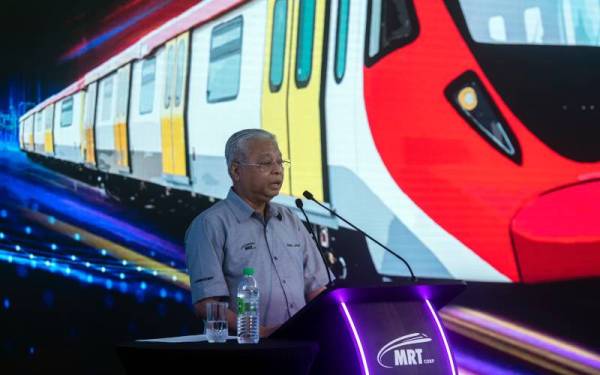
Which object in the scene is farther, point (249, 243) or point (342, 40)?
point (342, 40)

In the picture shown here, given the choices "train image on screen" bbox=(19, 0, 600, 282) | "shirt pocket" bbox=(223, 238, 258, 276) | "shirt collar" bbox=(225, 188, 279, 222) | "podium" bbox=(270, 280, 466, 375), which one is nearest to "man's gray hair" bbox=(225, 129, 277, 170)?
"shirt collar" bbox=(225, 188, 279, 222)

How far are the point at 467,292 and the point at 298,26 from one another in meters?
1.49

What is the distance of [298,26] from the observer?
4367 millimetres

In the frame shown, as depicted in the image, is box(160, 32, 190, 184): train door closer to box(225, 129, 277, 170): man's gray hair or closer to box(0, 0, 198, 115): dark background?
box(0, 0, 198, 115): dark background

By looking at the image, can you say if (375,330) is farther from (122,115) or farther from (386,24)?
(122,115)

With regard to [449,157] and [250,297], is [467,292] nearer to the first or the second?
[449,157]

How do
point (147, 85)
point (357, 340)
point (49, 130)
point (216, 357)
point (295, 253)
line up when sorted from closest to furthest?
1. point (216, 357)
2. point (357, 340)
3. point (295, 253)
4. point (49, 130)
5. point (147, 85)

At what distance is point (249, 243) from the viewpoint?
2.75 meters

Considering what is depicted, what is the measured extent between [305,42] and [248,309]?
2.12m

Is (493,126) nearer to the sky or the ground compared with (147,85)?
nearer to the ground

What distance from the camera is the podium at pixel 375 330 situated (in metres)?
2.42

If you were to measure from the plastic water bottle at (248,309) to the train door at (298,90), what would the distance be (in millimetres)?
1685

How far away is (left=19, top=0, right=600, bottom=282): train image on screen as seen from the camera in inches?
171

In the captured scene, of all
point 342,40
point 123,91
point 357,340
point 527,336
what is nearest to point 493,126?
point 342,40
